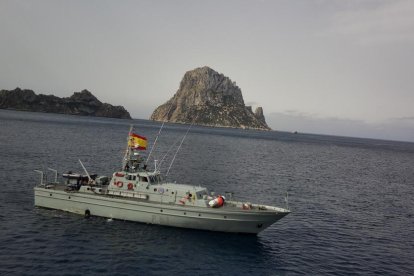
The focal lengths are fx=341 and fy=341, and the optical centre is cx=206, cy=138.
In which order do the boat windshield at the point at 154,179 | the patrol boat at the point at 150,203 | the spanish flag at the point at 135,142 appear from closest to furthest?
the patrol boat at the point at 150,203
the boat windshield at the point at 154,179
the spanish flag at the point at 135,142

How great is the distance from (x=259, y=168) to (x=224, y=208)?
48.1m

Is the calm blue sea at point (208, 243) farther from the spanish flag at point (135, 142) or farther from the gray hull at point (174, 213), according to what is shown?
the spanish flag at point (135, 142)

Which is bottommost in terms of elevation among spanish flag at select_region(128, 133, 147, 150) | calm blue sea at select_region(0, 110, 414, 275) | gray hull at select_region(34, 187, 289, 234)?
calm blue sea at select_region(0, 110, 414, 275)

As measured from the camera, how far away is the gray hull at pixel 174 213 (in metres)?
28.4

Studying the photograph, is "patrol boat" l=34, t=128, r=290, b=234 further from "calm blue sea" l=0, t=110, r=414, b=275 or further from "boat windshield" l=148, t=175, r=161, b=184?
"calm blue sea" l=0, t=110, r=414, b=275

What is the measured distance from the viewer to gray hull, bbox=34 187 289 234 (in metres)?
28.4

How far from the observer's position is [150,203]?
2911 cm

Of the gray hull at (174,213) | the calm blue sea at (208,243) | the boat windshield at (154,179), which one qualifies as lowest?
the calm blue sea at (208,243)

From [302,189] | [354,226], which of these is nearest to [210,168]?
[302,189]

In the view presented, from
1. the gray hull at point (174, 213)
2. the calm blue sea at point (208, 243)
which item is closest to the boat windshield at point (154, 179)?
the gray hull at point (174, 213)

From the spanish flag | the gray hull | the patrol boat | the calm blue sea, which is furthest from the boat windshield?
the calm blue sea

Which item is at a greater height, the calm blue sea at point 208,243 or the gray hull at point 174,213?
the gray hull at point 174,213

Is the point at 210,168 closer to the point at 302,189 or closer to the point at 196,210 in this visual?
the point at 302,189

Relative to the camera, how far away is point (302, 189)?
55375 mm
